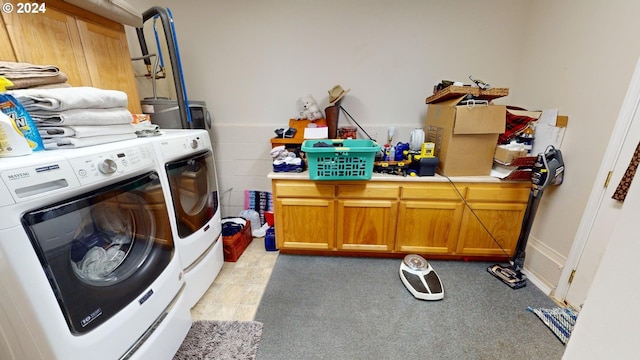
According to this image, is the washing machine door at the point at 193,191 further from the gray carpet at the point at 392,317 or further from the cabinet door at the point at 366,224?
the cabinet door at the point at 366,224

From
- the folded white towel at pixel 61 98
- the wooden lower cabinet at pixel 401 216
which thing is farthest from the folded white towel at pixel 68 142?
the wooden lower cabinet at pixel 401 216

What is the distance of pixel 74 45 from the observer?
133 centimetres

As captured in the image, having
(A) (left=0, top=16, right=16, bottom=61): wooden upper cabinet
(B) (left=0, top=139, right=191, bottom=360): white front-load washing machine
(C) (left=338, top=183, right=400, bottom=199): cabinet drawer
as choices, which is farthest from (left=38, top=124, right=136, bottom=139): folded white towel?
(C) (left=338, top=183, right=400, bottom=199): cabinet drawer

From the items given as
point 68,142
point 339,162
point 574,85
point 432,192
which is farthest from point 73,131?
point 574,85

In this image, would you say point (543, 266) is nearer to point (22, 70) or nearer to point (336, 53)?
point (336, 53)

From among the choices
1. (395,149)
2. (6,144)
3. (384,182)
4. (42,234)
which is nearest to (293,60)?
(395,149)

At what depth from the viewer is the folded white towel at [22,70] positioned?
3.06 ft

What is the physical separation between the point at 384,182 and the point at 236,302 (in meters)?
1.42

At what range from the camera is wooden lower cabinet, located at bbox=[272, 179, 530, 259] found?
1.84 meters

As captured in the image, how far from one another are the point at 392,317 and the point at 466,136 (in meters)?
1.41

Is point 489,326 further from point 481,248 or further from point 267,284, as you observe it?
point 267,284

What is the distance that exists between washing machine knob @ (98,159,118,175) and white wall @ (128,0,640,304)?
1609 mm

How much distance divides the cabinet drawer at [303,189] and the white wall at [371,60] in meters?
0.68

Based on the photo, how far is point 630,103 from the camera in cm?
125
